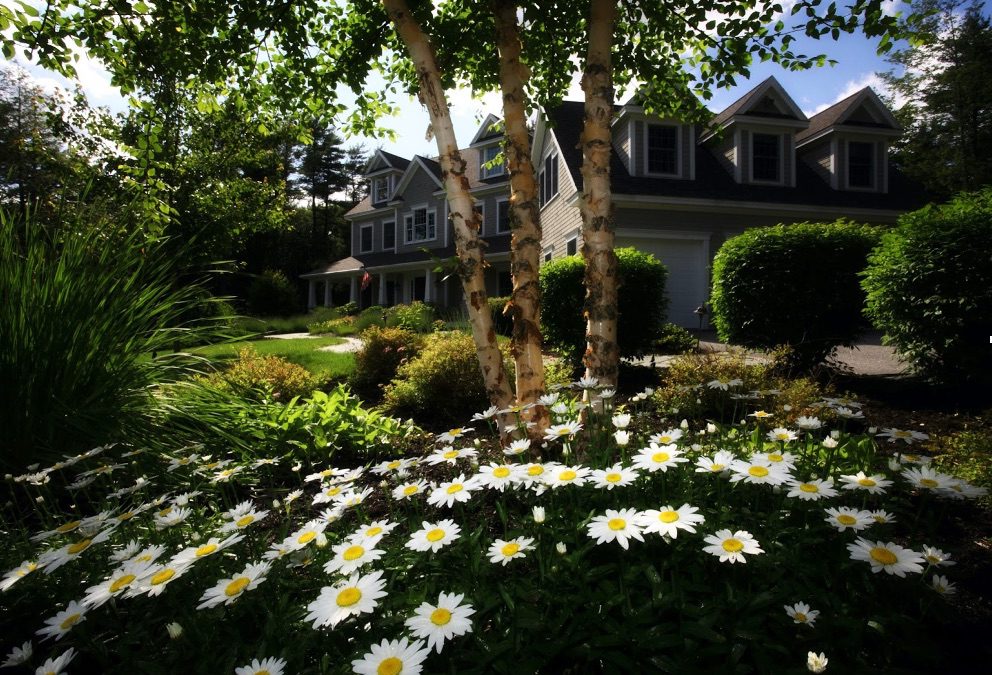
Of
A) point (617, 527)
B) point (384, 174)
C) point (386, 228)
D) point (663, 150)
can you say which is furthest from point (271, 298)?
point (617, 527)

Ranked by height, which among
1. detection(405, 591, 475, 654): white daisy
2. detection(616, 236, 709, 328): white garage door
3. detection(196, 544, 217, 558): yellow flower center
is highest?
detection(616, 236, 709, 328): white garage door

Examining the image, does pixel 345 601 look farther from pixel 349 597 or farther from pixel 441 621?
pixel 441 621

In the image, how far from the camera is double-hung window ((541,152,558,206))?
16203mm

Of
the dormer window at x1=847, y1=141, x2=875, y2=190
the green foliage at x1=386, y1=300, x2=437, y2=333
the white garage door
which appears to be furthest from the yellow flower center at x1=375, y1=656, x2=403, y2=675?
the dormer window at x1=847, y1=141, x2=875, y2=190

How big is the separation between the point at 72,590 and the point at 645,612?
176 centimetres

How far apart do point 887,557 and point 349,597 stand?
130 cm

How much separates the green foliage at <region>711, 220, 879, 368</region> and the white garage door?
6.98m

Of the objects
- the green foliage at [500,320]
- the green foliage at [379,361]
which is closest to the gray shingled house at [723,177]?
the green foliage at [500,320]

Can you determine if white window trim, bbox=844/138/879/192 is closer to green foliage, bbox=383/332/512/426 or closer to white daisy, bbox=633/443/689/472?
green foliage, bbox=383/332/512/426

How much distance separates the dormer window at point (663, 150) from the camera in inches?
557

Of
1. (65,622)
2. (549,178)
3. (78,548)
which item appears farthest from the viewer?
(549,178)

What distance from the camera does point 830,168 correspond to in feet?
50.0

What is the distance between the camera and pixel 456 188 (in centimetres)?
281

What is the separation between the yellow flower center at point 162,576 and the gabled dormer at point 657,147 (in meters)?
14.2
